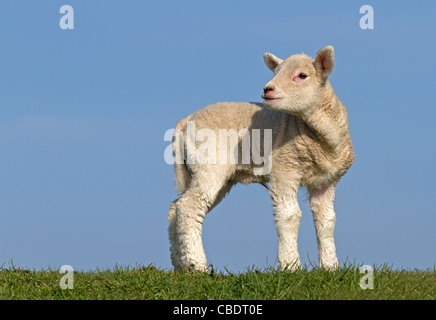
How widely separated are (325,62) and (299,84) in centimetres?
47

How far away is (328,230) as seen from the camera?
8.95m

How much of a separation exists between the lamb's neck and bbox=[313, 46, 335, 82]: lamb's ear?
0.26 m

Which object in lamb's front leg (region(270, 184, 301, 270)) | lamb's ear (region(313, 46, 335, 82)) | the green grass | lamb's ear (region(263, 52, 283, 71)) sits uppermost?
lamb's ear (region(263, 52, 283, 71))

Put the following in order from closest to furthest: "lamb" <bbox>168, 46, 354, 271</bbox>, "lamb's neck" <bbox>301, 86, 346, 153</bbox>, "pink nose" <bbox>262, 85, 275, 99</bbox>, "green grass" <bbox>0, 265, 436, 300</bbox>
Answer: "green grass" <bbox>0, 265, 436, 300</bbox> → "pink nose" <bbox>262, 85, 275, 99</bbox> → "lamb" <bbox>168, 46, 354, 271</bbox> → "lamb's neck" <bbox>301, 86, 346, 153</bbox>

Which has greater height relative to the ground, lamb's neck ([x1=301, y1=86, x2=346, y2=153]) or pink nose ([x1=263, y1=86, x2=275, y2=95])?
pink nose ([x1=263, y1=86, x2=275, y2=95])

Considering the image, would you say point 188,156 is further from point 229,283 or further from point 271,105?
point 229,283

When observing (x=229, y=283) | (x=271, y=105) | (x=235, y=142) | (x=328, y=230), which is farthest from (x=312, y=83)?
(x=229, y=283)

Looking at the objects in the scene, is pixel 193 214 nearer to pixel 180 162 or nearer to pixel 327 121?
pixel 180 162

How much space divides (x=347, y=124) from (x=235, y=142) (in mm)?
1697

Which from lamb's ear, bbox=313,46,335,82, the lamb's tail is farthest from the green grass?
lamb's ear, bbox=313,46,335,82

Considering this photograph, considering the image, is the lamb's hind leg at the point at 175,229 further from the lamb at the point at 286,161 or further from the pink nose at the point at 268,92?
the pink nose at the point at 268,92

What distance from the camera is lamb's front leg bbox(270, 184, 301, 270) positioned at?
8.12m

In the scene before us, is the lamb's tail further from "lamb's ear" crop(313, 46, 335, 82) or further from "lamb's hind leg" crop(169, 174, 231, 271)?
"lamb's ear" crop(313, 46, 335, 82)
